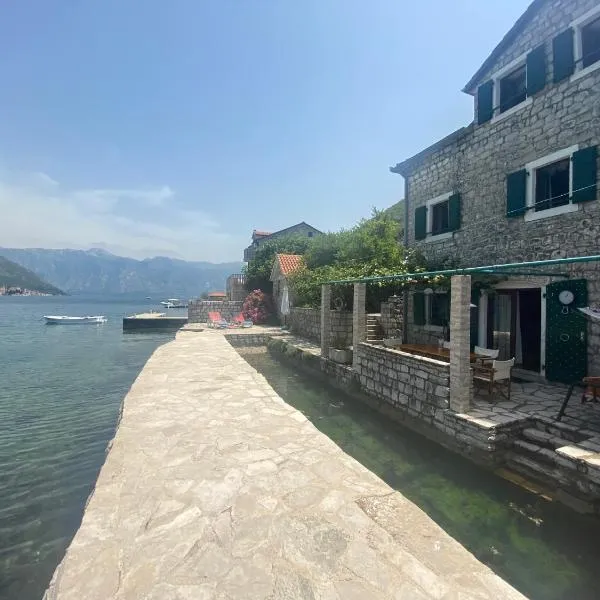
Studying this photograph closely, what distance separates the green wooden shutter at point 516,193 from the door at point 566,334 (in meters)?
2.13

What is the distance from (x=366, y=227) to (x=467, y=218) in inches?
259

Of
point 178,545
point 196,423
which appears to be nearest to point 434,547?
point 178,545

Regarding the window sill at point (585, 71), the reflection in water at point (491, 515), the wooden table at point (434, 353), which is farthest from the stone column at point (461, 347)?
the window sill at point (585, 71)

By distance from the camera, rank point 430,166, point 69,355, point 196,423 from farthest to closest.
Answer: point 69,355
point 430,166
point 196,423

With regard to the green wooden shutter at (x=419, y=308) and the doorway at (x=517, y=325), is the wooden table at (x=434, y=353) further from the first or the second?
the green wooden shutter at (x=419, y=308)

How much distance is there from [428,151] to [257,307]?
1725 centimetres

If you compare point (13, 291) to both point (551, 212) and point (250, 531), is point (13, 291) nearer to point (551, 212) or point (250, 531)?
point (551, 212)

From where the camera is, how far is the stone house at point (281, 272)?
23781 millimetres

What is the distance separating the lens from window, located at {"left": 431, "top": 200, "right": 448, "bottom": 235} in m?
12.0

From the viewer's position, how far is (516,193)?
9.24 metres

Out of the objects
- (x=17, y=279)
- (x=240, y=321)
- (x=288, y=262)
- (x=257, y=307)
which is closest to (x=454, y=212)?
(x=288, y=262)

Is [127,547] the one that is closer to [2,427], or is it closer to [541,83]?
[2,427]

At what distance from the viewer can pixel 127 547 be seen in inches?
108

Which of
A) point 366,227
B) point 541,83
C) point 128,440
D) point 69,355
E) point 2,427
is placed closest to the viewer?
point 128,440
